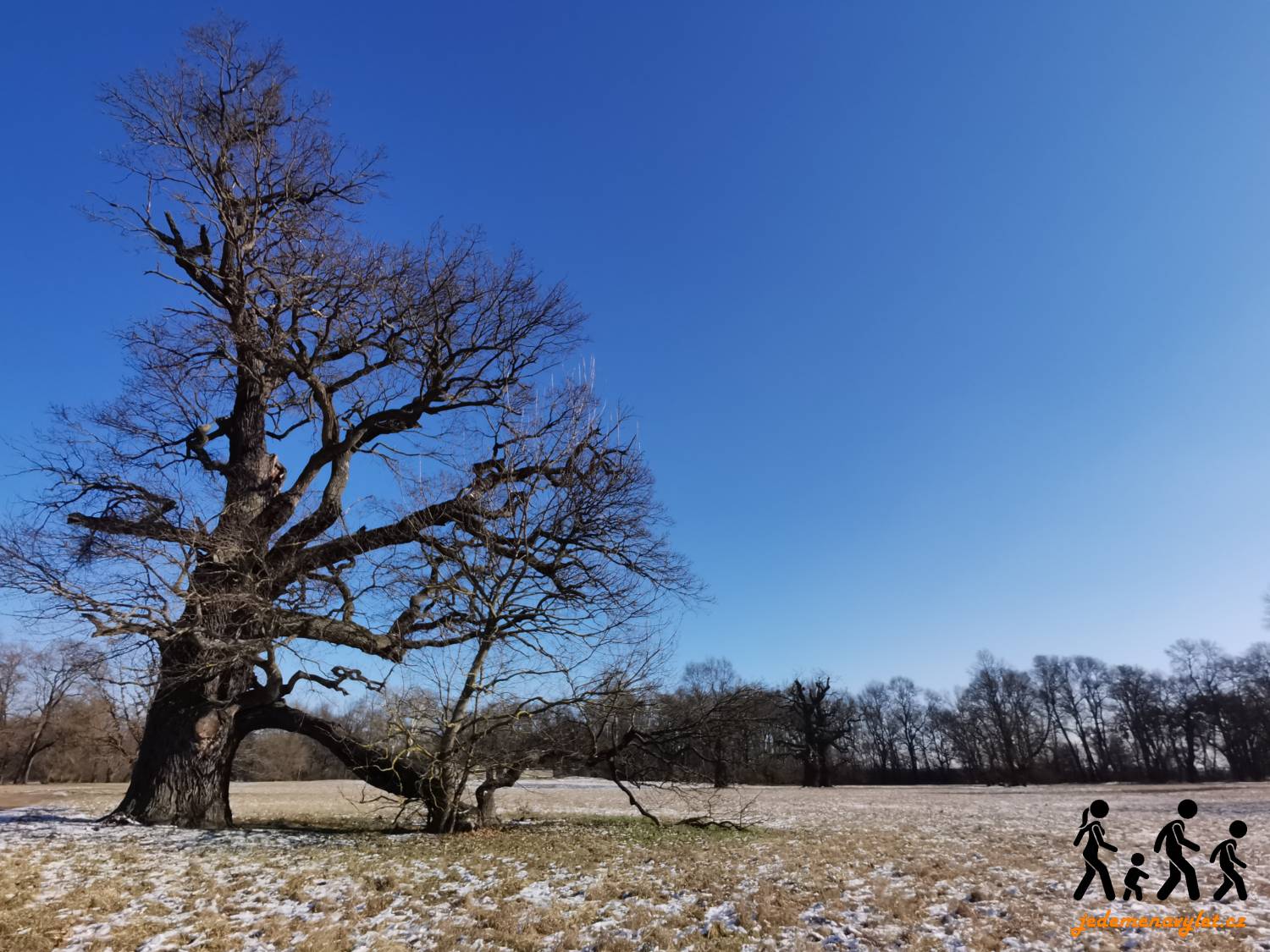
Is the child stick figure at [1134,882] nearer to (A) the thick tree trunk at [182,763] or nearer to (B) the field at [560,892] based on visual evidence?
(B) the field at [560,892]

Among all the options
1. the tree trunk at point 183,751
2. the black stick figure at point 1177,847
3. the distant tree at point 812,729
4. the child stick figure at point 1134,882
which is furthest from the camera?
the distant tree at point 812,729

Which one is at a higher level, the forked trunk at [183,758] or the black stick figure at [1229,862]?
the forked trunk at [183,758]

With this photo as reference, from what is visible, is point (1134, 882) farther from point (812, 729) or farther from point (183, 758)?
point (812, 729)

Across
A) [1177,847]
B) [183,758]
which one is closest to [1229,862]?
[1177,847]

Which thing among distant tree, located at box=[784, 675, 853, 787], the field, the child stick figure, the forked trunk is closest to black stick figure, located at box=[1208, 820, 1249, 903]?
the field

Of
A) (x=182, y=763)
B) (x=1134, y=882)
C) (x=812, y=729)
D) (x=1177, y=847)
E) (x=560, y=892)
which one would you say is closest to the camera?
(x=1177, y=847)

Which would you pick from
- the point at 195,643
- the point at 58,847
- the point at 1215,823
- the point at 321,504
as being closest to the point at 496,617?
the point at 321,504

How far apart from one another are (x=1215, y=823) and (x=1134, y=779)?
45837 mm

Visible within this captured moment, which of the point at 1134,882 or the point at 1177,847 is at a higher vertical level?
the point at 1177,847

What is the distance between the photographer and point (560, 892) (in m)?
6.60

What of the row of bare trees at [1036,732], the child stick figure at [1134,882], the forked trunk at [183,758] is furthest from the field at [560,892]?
the row of bare trees at [1036,732]

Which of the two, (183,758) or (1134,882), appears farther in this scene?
(183,758)

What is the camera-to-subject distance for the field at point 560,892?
17.1 feet

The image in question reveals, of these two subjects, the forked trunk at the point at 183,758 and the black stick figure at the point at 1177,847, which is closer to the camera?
the black stick figure at the point at 1177,847
